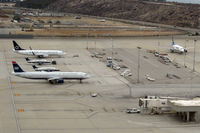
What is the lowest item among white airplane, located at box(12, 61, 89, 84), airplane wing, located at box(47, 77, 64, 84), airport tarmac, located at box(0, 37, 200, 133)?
airport tarmac, located at box(0, 37, 200, 133)

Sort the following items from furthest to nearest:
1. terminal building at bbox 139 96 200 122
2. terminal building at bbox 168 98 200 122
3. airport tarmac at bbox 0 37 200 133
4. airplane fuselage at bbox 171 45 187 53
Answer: airplane fuselage at bbox 171 45 187 53 < terminal building at bbox 139 96 200 122 < terminal building at bbox 168 98 200 122 < airport tarmac at bbox 0 37 200 133

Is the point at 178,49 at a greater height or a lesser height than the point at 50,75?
lesser

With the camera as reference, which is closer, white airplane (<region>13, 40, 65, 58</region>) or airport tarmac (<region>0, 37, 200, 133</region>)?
airport tarmac (<region>0, 37, 200, 133</region>)

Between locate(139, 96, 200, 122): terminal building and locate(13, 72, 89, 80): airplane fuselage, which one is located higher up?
locate(13, 72, 89, 80): airplane fuselage

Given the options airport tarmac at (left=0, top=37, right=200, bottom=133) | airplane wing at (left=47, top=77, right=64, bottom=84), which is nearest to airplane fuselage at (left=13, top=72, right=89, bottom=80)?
airplane wing at (left=47, top=77, right=64, bottom=84)

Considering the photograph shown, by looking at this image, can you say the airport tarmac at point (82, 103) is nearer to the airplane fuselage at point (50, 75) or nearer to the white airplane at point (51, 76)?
the white airplane at point (51, 76)

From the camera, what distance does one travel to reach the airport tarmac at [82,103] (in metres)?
56.2

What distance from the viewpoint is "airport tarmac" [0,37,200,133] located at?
5625 cm

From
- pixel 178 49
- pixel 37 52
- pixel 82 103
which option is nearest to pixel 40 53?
pixel 37 52

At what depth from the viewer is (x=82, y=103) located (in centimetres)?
6775

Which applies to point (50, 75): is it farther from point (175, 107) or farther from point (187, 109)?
point (187, 109)

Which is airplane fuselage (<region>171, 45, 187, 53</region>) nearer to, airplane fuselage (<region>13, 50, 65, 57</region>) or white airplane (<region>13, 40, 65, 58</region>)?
airplane fuselage (<region>13, 50, 65, 57</region>)

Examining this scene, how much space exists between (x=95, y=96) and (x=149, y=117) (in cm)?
1454

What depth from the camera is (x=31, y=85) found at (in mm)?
79188
